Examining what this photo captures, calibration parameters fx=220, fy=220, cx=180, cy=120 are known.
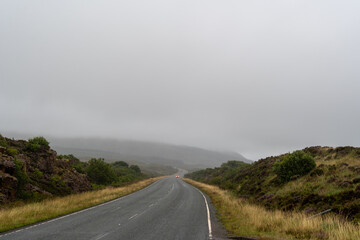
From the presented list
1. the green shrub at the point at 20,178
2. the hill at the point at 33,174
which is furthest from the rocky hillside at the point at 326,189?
the green shrub at the point at 20,178

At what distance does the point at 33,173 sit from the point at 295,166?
26.2 m

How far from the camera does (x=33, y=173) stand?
21.0 meters

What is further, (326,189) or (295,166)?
(295,166)

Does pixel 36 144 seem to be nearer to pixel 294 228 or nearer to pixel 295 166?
pixel 294 228

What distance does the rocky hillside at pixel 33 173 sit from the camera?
16.7m

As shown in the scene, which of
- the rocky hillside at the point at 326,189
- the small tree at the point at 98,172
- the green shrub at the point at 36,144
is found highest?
the green shrub at the point at 36,144

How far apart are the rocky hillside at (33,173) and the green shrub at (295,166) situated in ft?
74.4

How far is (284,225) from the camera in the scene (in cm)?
1038

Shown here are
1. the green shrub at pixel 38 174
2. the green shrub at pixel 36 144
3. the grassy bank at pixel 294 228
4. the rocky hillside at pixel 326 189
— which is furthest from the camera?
the green shrub at pixel 36 144

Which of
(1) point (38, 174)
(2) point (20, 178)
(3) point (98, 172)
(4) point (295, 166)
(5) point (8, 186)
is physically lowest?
(3) point (98, 172)

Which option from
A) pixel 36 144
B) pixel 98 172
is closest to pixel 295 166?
pixel 36 144

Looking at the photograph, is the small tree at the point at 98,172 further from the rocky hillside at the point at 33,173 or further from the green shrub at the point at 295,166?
the green shrub at the point at 295,166

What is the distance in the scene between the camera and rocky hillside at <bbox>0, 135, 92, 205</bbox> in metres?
16.7

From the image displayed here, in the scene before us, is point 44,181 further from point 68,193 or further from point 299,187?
point 299,187
